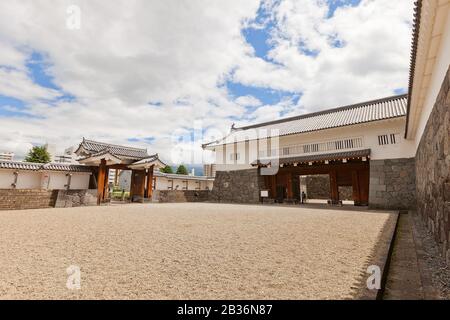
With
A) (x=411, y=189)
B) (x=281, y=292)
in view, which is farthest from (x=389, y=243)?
(x=411, y=189)

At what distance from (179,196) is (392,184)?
571 inches

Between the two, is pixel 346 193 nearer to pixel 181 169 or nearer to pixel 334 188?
pixel 334 188

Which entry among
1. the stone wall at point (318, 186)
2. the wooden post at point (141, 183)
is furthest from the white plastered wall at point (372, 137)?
the stone wall at point (318, 186)

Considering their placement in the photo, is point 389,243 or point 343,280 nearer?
point 343,280

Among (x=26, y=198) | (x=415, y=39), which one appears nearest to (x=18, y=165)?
(x=26, y=198)

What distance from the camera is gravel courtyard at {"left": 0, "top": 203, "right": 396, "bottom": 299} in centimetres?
233

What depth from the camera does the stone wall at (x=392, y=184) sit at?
1088cm

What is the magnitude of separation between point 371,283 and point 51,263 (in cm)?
399

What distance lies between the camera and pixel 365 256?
3496 mm

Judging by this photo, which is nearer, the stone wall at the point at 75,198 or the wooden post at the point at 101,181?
the stone wall at the point at 75,198

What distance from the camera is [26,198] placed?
1161 centimetres

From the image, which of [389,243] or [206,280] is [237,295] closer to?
[206,280]

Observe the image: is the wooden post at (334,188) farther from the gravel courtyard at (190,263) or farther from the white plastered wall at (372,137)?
the gravel courtyard at (190,263)

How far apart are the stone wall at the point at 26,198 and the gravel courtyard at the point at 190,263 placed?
7.60 meters
